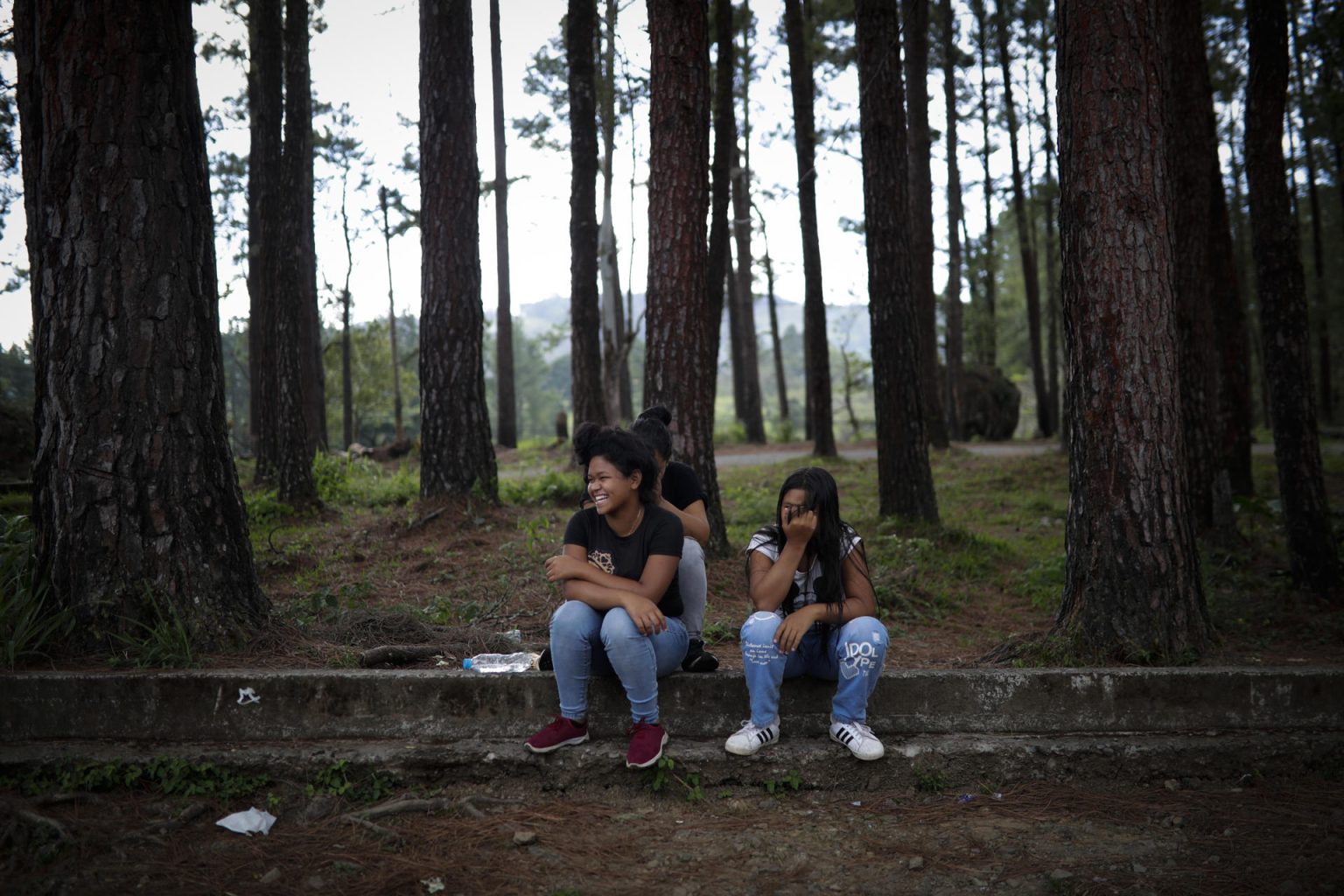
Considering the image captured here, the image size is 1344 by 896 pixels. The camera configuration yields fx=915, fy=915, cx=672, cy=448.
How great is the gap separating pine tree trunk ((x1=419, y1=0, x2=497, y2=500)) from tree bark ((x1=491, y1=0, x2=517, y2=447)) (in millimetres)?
10951

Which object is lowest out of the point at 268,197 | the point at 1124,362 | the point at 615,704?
the point at 615,704

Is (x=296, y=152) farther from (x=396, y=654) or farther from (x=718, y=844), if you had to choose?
(x=718, y=844)

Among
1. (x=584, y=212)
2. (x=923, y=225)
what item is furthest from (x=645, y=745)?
(x=923, y=225)

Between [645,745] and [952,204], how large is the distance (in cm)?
1960

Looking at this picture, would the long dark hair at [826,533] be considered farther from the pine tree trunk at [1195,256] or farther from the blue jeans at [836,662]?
the pine tree trunk at [1195,256]

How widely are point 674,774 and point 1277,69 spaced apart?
276 inches

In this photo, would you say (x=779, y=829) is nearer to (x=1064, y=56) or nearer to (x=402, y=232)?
(x=1064, y=56)

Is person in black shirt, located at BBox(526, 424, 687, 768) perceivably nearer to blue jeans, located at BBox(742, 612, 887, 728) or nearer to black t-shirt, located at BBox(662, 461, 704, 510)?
blue jeans, located at BBox(742, 612, 887, 728)

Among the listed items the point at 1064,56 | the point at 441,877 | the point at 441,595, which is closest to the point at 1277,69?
the point at 1064,56

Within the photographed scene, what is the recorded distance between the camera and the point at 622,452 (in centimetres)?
413

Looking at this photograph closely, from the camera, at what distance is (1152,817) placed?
12.7 ft

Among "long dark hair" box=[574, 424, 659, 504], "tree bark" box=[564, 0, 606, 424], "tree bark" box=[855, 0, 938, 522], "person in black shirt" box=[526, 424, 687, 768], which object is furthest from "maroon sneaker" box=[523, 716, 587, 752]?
"tree bark" box=[564, 0, 606, 424]

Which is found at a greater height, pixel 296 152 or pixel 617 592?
pixel 296 152

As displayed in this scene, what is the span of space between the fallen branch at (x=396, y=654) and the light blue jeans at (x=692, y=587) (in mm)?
1530
